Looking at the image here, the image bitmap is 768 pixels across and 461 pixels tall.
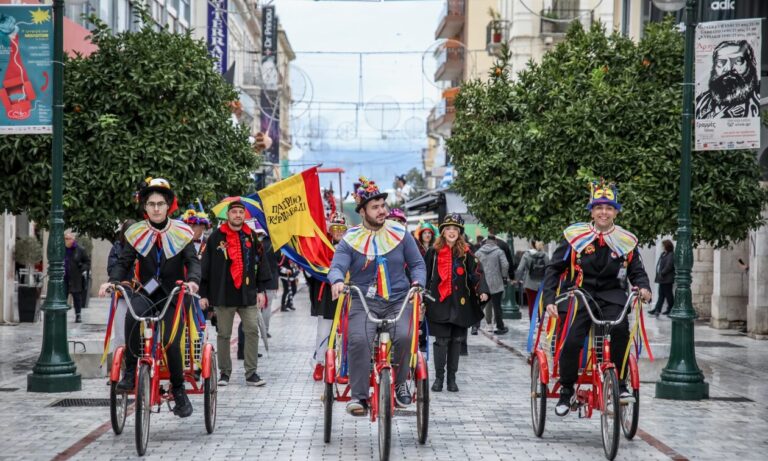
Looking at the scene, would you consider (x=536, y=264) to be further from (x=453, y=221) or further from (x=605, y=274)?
(x=605, y=274)

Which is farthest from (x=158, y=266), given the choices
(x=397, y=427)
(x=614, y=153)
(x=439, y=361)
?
(x=614, y=153)

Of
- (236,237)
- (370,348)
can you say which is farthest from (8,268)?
(370,348)

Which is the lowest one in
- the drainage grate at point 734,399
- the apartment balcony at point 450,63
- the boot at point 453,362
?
the drainage grate at point 734,399

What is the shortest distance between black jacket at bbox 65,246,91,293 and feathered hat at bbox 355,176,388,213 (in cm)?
1485

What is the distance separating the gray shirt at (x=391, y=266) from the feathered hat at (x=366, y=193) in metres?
0.34

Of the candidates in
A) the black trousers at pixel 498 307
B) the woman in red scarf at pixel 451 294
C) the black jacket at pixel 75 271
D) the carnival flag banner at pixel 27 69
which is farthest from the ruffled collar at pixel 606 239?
the black jacket at pixel 75 271

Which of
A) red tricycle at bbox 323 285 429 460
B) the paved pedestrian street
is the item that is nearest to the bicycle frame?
the paved pedestrian street

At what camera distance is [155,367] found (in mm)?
8445

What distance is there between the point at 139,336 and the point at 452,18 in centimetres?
5239

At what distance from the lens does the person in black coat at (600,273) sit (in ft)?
29.4

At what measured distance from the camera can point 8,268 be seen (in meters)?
21.8

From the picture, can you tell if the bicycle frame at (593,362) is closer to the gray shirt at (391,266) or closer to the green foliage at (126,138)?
the gray shirt at (391,266)

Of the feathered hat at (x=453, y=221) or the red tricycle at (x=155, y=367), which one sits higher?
the feathered hat at (x=453, y=221)

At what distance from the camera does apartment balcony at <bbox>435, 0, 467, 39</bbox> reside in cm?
5900
